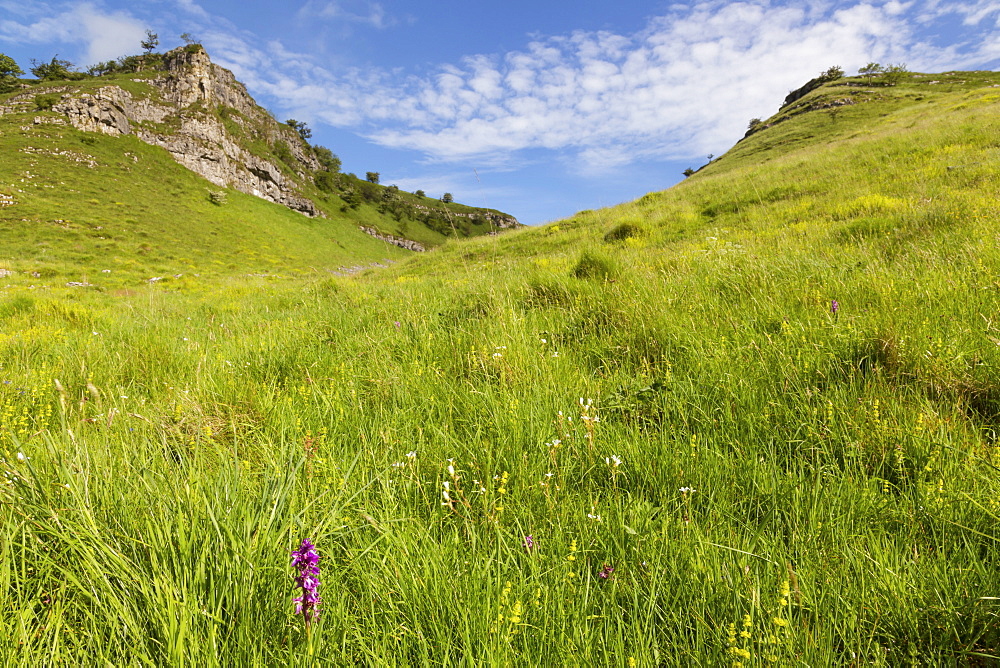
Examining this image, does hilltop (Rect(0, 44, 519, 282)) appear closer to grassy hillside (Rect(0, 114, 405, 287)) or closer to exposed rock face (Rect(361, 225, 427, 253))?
grassy hillside (Rect(0, 114, 405, 287))

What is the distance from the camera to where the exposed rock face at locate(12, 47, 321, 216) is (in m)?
58.0

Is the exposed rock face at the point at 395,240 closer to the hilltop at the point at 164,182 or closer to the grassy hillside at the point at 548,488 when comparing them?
the hilltop at the point at 164,182

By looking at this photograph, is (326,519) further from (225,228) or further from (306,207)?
(306,207)

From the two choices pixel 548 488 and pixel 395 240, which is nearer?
pixel 548 488

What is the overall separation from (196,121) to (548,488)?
3677 inches

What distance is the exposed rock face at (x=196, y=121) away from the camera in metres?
58.0

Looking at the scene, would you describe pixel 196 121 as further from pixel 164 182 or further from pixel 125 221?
pixel 125 221

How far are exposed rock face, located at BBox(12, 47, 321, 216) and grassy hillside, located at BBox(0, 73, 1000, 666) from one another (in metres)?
81.2

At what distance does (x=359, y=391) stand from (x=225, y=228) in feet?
200

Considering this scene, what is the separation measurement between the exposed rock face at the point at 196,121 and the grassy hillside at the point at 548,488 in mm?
81216

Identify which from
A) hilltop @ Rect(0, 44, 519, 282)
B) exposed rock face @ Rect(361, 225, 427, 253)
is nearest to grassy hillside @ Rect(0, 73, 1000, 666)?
hilltop @ Rect(0, 44, 519, 282)

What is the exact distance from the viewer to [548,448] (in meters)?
1.84

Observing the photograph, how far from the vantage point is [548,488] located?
1.58m

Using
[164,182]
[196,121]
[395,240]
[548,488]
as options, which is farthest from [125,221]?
[395,240]
